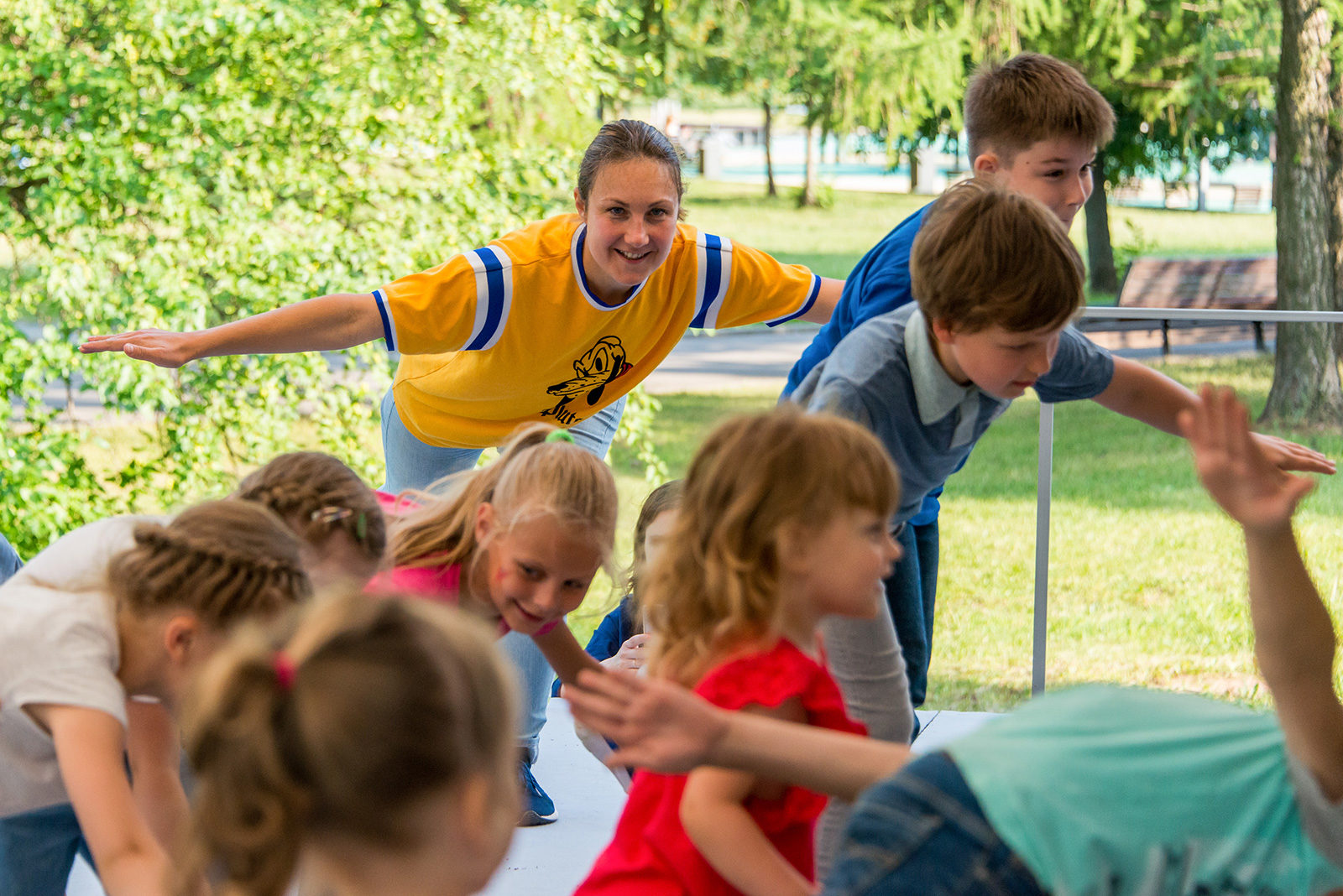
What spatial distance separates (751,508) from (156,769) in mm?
794

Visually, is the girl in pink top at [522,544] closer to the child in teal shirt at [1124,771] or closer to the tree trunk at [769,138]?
the child in teal shirt at [1124,771]

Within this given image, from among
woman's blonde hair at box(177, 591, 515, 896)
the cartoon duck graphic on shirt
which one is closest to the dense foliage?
the cartoon duck graphic on shirt

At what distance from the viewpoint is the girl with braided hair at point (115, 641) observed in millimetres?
1438

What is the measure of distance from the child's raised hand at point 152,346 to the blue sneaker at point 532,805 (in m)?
1.02

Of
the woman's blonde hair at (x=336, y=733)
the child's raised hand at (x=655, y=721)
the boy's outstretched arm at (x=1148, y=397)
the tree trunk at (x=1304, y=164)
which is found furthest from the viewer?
the tree trunk at (x=1304, y=164)

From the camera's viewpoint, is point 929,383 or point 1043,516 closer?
point 929,383

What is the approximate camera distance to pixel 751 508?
1.52m

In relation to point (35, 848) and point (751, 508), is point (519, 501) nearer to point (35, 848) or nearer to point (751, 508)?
point (751, 508)

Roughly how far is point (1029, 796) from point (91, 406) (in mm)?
6268

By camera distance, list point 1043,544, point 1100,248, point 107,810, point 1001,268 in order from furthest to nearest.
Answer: point 1100,248
point 1043,544
point 1001,268
point 107,810

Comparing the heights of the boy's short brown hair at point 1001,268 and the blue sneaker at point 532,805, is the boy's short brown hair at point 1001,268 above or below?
above

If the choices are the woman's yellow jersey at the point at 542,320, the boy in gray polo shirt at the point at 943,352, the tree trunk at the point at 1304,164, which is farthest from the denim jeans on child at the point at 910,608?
the tree trunk at the point at 1304,164

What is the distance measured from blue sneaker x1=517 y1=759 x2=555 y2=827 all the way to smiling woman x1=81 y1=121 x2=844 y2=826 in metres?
0.11

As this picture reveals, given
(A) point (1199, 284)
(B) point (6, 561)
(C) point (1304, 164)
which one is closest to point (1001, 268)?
(B) point (6, 561)
